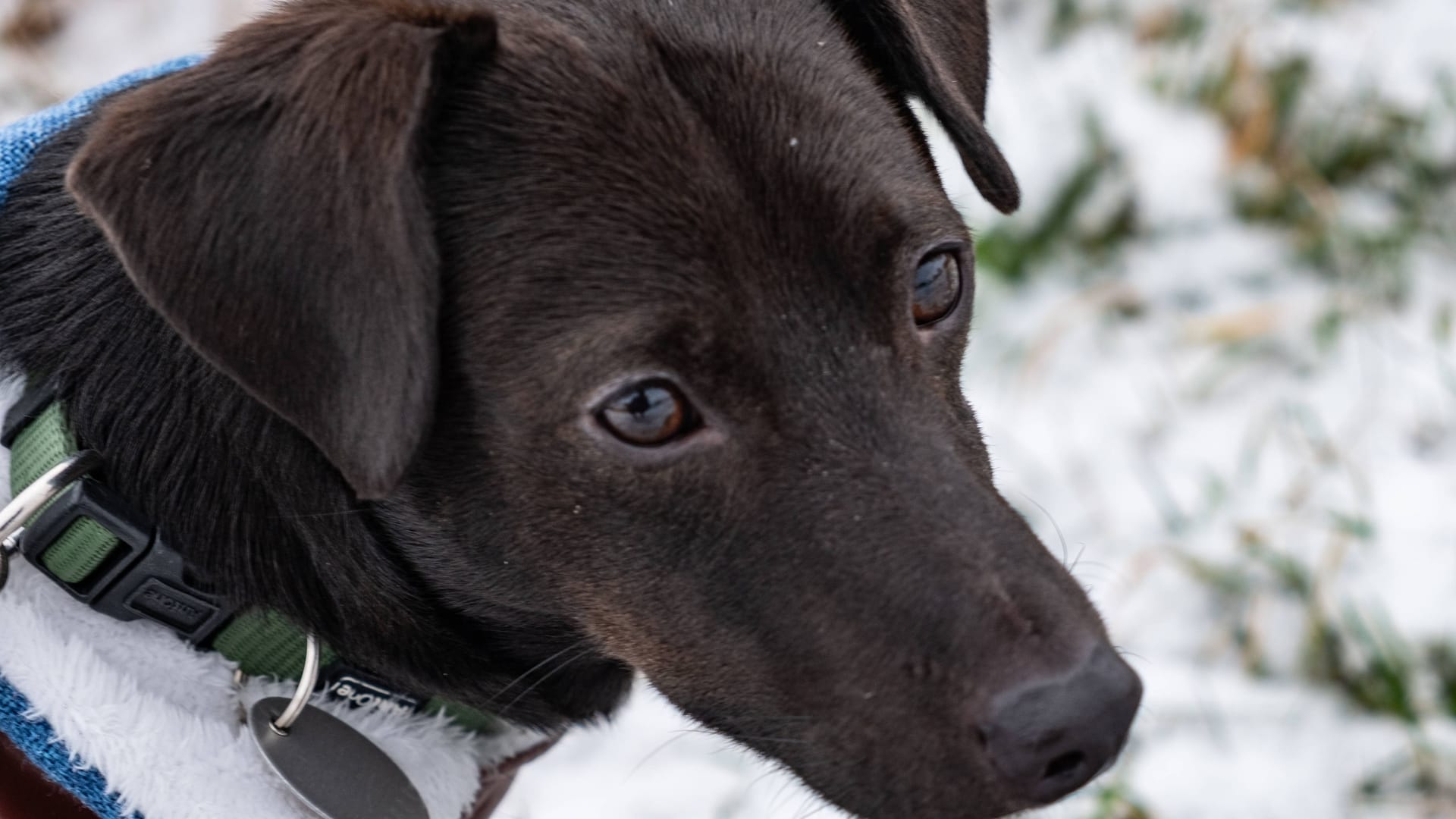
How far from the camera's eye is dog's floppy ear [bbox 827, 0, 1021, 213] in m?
2.20

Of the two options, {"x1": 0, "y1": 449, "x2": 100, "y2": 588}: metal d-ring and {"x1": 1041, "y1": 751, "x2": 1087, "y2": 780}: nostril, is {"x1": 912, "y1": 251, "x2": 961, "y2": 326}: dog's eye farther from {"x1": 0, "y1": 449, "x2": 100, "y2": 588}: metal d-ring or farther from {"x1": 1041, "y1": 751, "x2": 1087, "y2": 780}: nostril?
{"x1": 0, "y1": 449, "x2": 100, "y2": 588}: metal d-ring

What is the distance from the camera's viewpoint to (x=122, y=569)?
190cm

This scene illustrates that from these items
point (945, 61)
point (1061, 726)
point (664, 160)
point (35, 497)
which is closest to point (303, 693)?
point (35, 497)

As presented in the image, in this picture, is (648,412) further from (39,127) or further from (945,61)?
(39,127)

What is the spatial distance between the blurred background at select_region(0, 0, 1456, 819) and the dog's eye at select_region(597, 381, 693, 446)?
1.09 meters

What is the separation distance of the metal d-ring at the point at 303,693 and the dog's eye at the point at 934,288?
87 cm

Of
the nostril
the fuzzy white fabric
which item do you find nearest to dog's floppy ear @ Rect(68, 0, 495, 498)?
the fuzzy white fabric

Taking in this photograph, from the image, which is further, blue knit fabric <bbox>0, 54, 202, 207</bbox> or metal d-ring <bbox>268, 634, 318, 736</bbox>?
blue knit fabric <bbox>0, 54, 202, 207</bbox>

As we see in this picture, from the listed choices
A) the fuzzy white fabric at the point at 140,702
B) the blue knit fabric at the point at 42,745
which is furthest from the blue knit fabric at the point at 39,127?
the blue knit fabric at the point at 42,745

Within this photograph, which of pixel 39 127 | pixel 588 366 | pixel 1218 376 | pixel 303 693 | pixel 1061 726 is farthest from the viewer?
pixel 1218 376

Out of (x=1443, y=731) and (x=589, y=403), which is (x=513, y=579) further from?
(x=1443, y=731)

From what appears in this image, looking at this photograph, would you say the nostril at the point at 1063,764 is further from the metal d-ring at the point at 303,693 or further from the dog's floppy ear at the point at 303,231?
the metal d-ring at the point at 303,693

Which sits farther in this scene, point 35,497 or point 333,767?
point 333,767

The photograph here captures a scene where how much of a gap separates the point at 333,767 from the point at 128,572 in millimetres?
353
